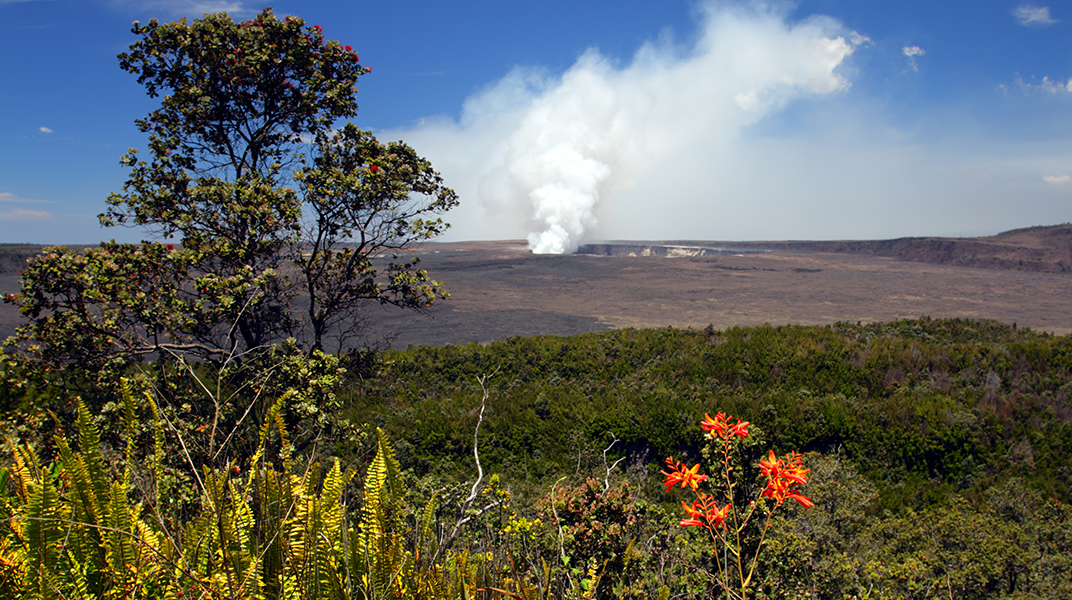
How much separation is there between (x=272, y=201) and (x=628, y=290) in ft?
107

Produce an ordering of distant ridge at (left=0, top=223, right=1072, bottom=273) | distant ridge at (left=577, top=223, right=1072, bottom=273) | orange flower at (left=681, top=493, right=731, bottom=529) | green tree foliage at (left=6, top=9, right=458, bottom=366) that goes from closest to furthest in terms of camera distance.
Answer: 1. orange flower at (left=681, top=493, right=731, bottom=529)
2. green tree foliage at (left=6, top=9, right=458, bottom=366)
3. distant ridge at (left=0, top=223, right=1072, bottom=273)
4. distant ridge at (left=577, top=223, right=1072, bottom=273)

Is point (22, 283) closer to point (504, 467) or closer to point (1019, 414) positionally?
point (504, 467)

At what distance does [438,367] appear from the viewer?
12.7 metres

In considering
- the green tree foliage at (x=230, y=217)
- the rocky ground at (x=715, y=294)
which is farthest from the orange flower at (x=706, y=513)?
the rocky ground at (x=715, y=294)

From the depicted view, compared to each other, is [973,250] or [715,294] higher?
[973,250]

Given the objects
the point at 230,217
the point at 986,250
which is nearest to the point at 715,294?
the point at 230,217

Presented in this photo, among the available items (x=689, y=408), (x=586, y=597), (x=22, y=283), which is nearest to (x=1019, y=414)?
(x=689, y=408)

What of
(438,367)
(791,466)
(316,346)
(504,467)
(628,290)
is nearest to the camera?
(791,466)

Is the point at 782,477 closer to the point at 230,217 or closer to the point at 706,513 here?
the point at 706,513

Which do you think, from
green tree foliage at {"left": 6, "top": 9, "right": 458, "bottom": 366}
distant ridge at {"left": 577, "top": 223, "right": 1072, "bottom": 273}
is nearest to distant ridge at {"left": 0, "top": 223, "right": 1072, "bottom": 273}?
distant ridge at {"left": 577, "top": 223, "right": 1072, "bottom": 273}

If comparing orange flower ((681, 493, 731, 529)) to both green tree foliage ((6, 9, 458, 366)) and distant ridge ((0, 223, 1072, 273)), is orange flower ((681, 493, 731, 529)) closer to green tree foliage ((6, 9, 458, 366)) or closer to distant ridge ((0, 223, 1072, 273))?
green tree foliage ((6, 9, 458, 366))

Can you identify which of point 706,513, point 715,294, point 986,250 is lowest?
point 715,294

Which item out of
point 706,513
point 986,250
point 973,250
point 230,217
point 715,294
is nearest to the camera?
point 706,513

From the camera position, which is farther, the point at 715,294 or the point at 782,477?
the point at 715,294
